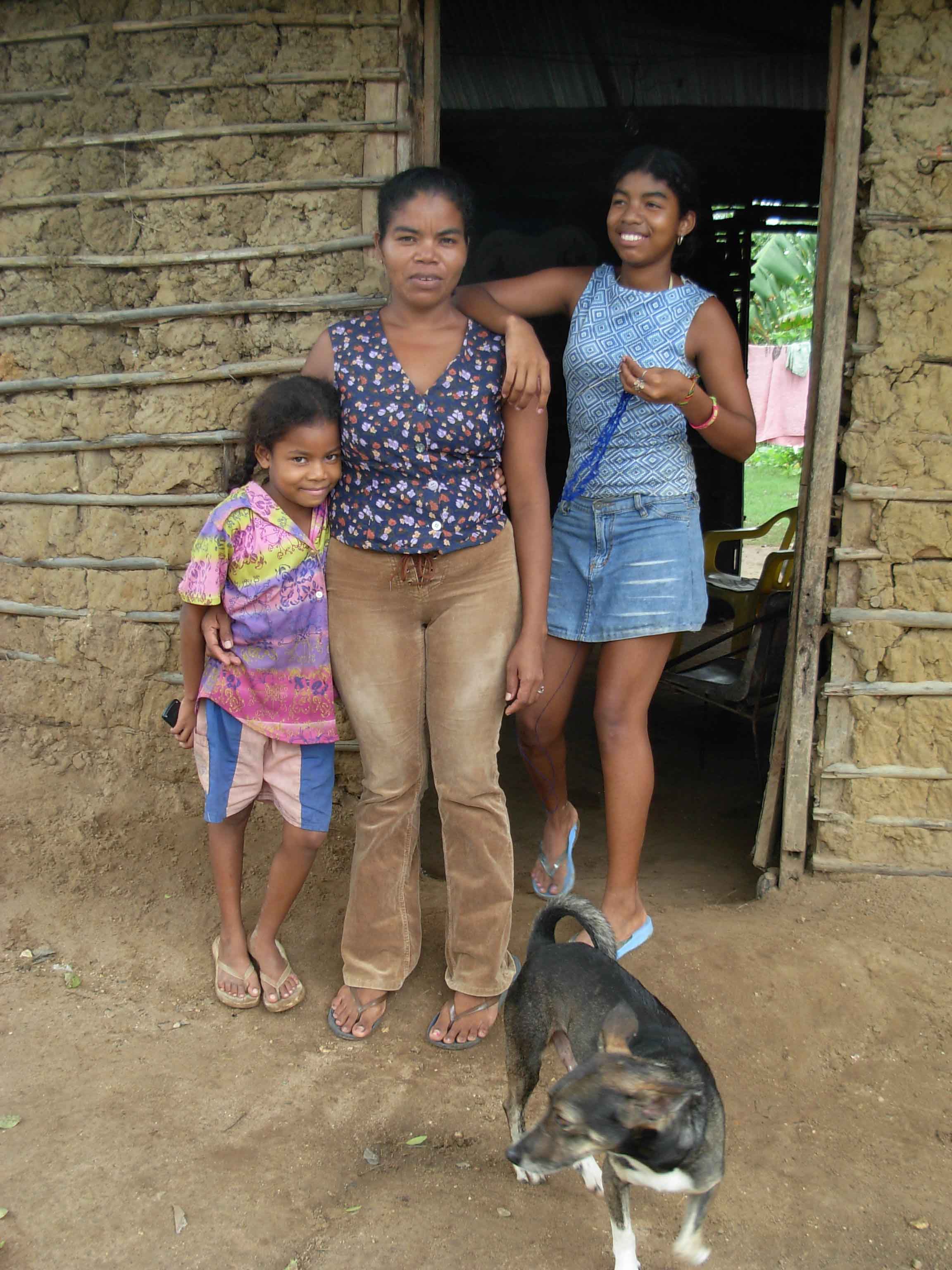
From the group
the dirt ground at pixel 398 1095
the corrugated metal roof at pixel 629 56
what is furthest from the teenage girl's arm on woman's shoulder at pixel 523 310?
the corrugated metal roof at pixel 629 56

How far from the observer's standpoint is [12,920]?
354 centimetres

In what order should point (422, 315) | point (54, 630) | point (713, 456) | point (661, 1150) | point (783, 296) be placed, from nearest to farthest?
point (661, 1150), point (422, 315), point (54, 630), point (713, 456), point (783, 296)

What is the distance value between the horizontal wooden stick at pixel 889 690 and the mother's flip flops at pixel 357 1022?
178 centimetres

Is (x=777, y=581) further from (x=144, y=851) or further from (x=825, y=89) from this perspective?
(x=144, y=851)

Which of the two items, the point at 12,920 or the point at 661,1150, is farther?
the point at 12,920

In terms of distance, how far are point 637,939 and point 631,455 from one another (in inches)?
57.0

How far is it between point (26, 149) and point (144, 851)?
96.3 inches

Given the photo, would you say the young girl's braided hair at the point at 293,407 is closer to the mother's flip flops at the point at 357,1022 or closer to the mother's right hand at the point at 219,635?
the mother's right hand at the point at 219,635

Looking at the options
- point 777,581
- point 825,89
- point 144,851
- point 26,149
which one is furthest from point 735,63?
point 144,851

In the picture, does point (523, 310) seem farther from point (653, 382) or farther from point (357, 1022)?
point (357, 1022)

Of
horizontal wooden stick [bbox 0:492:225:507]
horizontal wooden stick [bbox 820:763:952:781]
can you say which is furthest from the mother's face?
horizontal wooden stick [bbox 820:763:952:781]

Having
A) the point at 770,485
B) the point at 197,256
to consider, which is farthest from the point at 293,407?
the point at 770,485

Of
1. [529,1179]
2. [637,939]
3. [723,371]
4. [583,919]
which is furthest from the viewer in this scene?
[637,939]

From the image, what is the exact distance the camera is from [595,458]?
3100 mm
